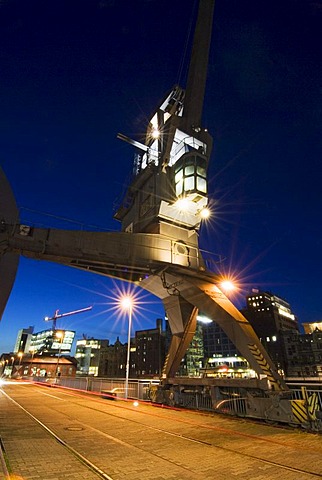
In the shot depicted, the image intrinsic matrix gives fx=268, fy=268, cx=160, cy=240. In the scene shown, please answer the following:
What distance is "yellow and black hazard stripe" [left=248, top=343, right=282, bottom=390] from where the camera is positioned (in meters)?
13.7

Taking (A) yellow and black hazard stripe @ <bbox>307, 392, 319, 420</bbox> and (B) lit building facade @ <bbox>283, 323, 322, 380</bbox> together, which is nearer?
(A) yellow and black hazard stripe @ <bbox>307, 392, 319, 420</bbox>

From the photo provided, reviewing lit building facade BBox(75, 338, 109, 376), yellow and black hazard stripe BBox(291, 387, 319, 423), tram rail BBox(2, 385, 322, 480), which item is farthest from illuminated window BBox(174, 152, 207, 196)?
lit building facade BBox(75, 338, 109, 376)

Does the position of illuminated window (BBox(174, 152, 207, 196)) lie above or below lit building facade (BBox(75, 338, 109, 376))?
above

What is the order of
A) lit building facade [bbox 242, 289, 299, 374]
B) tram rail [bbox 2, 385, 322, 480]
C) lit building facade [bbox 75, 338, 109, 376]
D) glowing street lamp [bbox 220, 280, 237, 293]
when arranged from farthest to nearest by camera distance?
1. lit building facade [bbox 75, 338, 109, 376]
2. lit building facade [bbox 242, 289, 299, 374]
3. glowing street lamp [bbox 220, 280, 237, 293]
4. tram rail [bbox 2, 385, 322, 480]

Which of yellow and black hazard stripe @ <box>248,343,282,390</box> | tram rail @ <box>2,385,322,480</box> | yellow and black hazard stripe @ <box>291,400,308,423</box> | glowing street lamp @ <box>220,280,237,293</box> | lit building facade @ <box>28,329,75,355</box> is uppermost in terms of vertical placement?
lit building facade @ <box>28,329,75,355</box>

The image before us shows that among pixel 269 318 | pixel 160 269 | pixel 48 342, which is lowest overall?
pixel 160 269

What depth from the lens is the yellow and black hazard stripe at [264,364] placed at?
13656 mm

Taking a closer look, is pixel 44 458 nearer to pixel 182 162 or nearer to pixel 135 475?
pixel 135 475

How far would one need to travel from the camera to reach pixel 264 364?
577 inches

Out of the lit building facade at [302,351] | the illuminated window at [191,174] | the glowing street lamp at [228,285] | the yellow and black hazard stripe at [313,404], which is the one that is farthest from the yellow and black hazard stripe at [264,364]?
the lit building facade at [302,351]

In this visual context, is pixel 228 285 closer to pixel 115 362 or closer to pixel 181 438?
pixel 181 438

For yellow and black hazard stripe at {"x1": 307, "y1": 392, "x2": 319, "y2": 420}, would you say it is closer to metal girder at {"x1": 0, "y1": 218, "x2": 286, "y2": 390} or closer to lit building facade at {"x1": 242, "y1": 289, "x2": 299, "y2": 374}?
metal girder at {"x1": 0, "y1": 218, "x2": 286, "y2": 390}

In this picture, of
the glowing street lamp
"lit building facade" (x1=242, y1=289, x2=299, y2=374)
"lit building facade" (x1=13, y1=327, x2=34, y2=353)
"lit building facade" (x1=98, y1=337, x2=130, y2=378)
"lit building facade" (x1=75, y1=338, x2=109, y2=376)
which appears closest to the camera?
the glowing street lamp

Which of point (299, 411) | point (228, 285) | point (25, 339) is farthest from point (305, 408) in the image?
point (25, 339)
